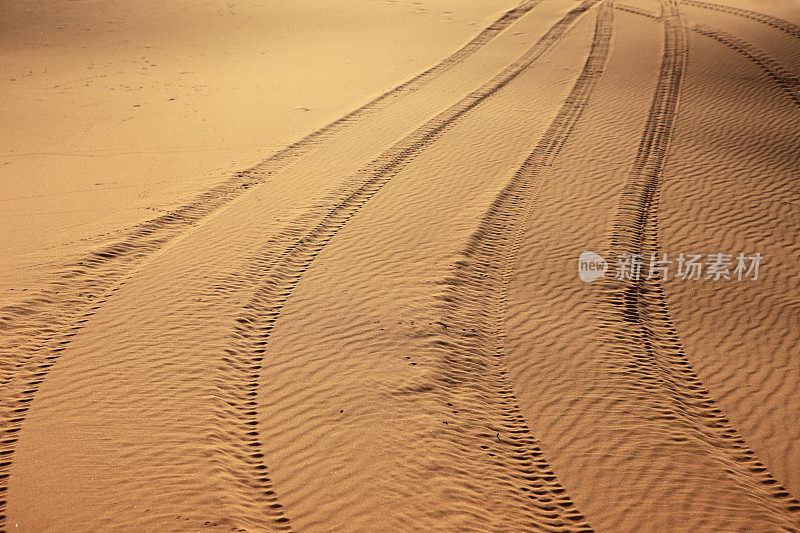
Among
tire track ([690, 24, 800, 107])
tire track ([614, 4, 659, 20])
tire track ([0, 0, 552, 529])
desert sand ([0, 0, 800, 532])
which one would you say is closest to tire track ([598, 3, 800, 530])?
desert sand ([0, 0, 800, 532])

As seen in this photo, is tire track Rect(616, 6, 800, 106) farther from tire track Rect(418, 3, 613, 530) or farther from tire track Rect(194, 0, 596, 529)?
tire track Rect(418, 3, 613, 530)

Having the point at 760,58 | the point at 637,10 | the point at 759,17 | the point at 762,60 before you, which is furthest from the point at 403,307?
the point at 759,17

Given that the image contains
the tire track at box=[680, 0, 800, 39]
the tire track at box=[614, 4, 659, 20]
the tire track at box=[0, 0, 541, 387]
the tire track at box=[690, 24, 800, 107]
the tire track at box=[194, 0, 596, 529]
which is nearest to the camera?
the tire track at box=[194, 0, 596, 529]

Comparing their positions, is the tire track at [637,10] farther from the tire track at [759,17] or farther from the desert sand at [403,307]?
the desert sand at [403,307]

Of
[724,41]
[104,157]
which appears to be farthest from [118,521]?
[724,41]

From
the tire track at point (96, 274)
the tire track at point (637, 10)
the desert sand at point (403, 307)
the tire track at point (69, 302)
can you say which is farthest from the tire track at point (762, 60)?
the tire track at point (69, 302)

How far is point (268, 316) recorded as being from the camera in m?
6.11

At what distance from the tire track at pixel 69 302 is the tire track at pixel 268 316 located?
1393 millimetres

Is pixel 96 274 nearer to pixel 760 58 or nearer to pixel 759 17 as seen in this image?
pixel 760 58

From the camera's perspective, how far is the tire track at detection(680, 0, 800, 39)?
663 inches

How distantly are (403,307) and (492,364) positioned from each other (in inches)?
46.2

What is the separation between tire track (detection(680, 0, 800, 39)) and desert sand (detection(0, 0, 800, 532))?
4.53m

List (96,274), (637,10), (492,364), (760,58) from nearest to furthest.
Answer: (492,364), (96,274), (760,58), (637,10)

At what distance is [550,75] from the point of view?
538 inches
